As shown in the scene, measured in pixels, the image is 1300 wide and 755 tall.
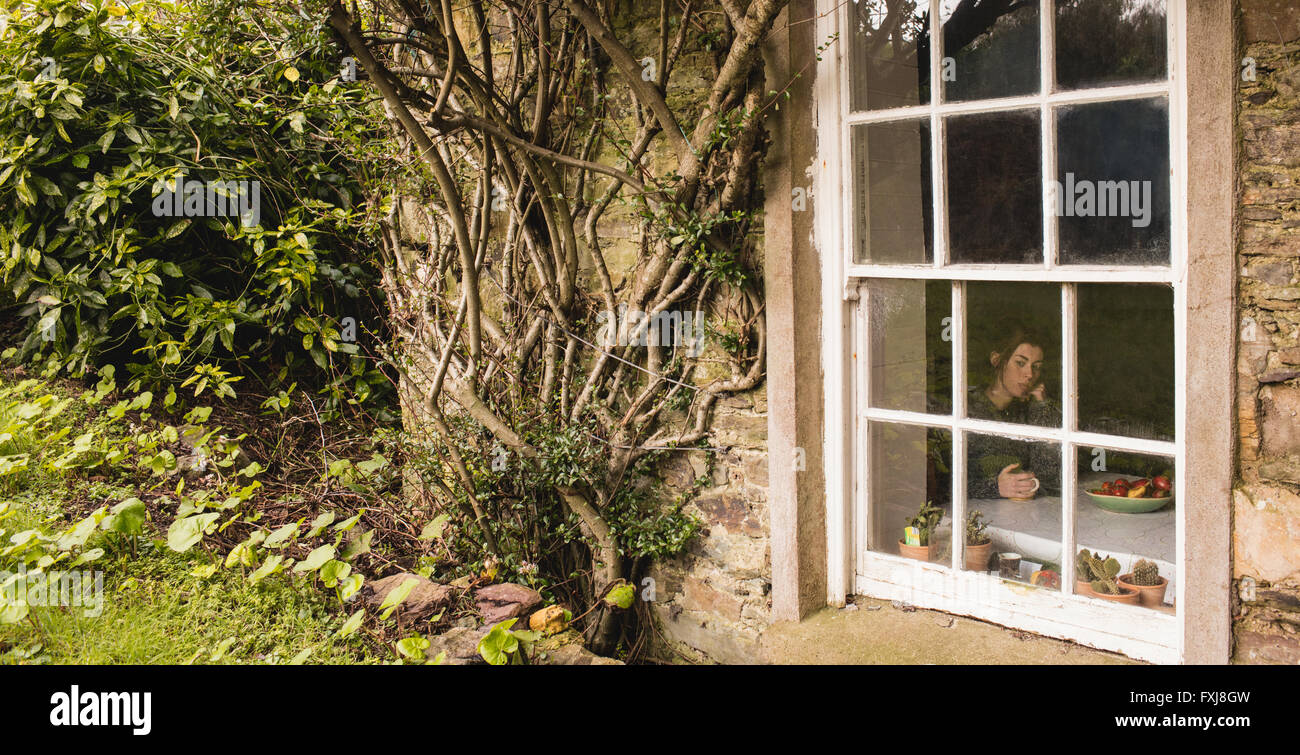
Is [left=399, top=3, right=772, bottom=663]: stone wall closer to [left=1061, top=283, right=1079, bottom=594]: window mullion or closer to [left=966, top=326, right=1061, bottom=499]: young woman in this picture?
[left=966, top=326, right=1061, bottom=499]: young woman

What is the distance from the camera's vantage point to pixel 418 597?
12.0 feet

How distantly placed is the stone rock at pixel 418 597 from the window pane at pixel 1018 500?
2107 millimetres

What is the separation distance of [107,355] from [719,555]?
3630 millimetres

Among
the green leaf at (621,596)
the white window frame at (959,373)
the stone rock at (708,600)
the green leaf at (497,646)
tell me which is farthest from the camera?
the green leaf at (621,596)

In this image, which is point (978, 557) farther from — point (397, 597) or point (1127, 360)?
point (397, 597)

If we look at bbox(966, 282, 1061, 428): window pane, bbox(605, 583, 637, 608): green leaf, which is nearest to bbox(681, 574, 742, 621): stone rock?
bbox(605, 583, 637, 608): green leaf

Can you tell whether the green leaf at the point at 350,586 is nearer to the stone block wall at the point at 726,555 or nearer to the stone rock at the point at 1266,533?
the stone block wall at the point at 726,555

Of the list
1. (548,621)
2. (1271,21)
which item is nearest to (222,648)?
(548,621)

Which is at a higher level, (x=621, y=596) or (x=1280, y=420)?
(x=1280, y=420)

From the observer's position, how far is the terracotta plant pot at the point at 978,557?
296 cm

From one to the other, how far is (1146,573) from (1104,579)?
13 cm

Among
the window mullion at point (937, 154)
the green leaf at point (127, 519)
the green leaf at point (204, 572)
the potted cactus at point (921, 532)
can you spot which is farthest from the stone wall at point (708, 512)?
the green leaf at point (127, 519)
